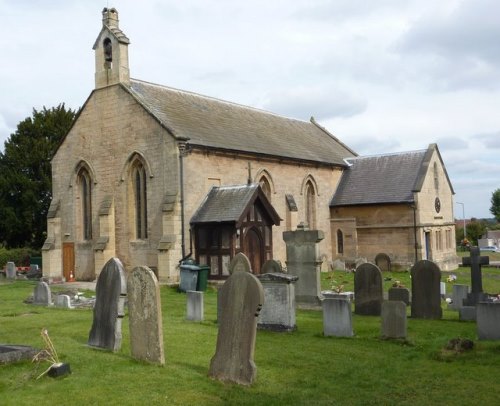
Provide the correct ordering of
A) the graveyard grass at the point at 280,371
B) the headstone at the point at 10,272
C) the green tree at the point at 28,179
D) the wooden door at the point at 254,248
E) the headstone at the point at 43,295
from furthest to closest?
the green tree at the point at 28,179 < the headstone at the point at 10,272 < the wooden door at the point at 254,248 < the headstone at the point at 43,295 < the graveyard grass at the point at 280,371

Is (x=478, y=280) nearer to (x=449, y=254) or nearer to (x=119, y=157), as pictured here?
(x=119, y=157)

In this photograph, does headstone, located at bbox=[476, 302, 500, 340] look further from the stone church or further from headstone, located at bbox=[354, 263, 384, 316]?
the stone church

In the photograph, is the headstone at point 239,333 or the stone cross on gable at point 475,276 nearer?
the headstone at point 239,333

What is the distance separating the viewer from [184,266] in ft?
75.4

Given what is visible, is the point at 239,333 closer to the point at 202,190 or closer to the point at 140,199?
the point at 202,190

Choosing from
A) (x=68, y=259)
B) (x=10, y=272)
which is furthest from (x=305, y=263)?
(x=10, y=272)

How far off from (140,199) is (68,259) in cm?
573

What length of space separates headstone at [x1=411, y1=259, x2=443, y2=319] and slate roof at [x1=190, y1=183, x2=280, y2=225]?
975 cm

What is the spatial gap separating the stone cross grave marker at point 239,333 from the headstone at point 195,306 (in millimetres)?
5547

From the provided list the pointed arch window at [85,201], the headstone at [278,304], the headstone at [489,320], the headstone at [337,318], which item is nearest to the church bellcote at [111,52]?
the pointed arch window at [85,201]

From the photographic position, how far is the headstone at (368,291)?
52.5 ft

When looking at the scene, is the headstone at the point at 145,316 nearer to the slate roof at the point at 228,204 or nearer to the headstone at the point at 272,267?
the headstone at the point at 272,267

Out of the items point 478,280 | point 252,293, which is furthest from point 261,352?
point 478,280

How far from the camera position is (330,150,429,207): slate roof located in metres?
33.9
